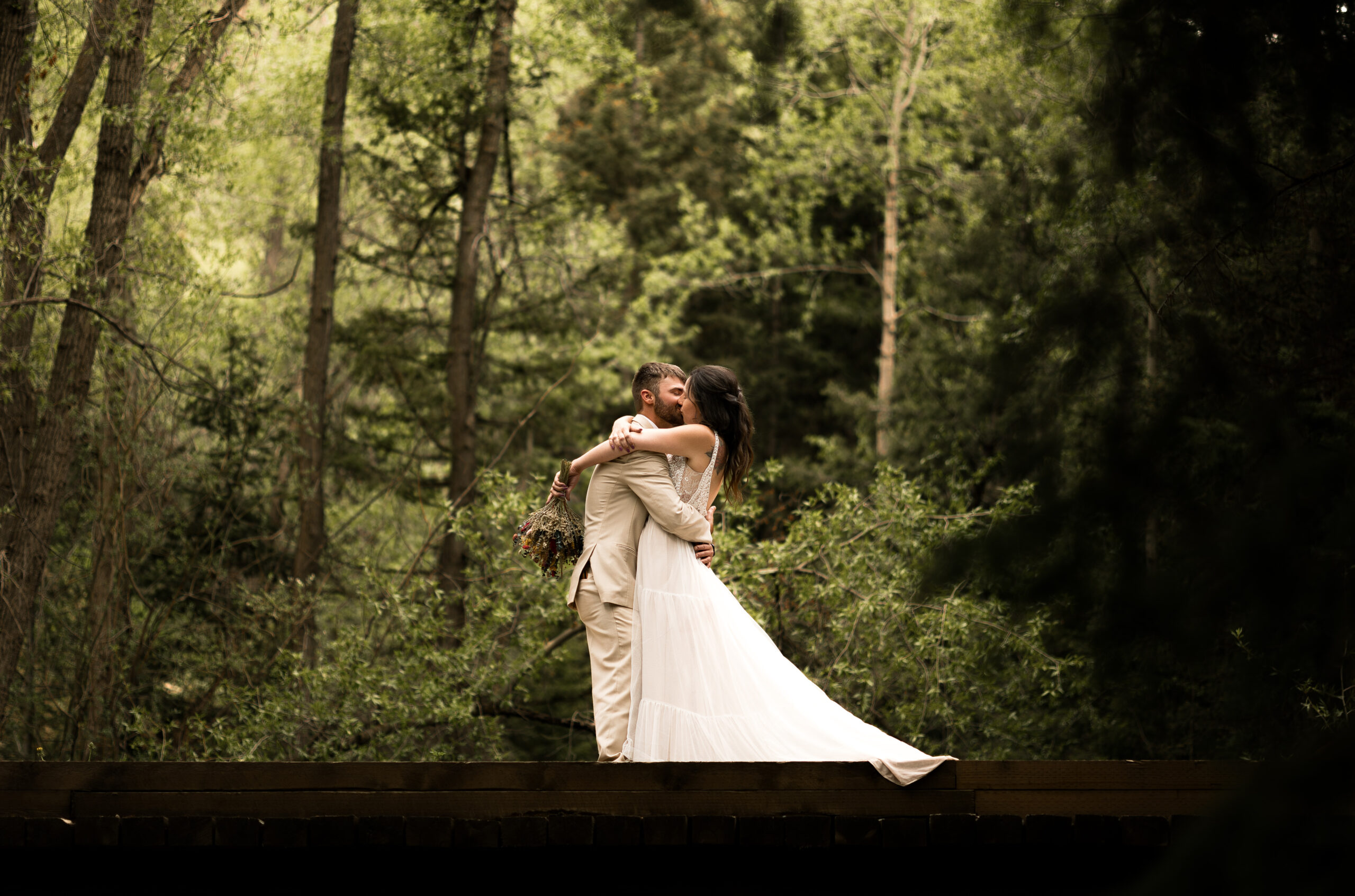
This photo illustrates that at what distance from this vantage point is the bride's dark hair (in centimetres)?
507

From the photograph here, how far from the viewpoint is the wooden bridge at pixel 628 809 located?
134 inches

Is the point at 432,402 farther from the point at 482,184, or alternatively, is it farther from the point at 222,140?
the point at 222,140

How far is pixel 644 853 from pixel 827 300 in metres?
21.0

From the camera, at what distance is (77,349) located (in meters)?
9.81

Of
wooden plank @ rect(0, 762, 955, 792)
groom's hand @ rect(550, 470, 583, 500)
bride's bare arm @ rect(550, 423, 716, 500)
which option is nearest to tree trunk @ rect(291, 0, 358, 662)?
groom's hand @ rect(550, 470, 583, 500)

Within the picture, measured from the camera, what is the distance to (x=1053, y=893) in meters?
3.79

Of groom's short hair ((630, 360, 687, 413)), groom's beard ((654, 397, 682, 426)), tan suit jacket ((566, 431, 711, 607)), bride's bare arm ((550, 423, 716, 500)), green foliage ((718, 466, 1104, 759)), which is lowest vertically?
green foliage ((718, 466, 1104, 759))

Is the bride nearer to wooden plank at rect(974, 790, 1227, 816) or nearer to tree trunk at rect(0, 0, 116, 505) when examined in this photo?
wooden plank at rect(974, 790, 1227, 816)

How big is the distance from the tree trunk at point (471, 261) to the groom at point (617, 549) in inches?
420

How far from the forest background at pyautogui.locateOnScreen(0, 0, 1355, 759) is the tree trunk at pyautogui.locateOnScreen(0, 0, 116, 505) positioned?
43mm

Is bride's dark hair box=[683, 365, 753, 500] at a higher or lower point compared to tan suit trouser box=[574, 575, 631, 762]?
higher

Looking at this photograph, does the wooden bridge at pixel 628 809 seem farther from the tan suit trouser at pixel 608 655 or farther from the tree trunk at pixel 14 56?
the tree trunk at pixel 14 56

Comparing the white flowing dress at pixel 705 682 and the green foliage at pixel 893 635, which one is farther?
the green foliage at pixel 893 635

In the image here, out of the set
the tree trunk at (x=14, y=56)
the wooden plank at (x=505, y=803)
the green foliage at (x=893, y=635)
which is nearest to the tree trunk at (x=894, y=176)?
the green foliage at (x=893, y=635)
